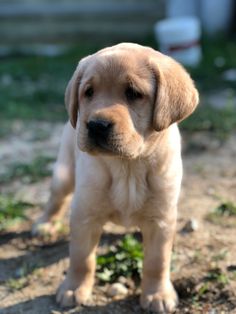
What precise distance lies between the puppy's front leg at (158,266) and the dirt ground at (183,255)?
0.09 metres

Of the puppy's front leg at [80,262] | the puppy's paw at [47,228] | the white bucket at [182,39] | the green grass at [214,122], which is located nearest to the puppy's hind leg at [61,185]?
the puppy's paw at [47,228]

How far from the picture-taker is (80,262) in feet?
11.3

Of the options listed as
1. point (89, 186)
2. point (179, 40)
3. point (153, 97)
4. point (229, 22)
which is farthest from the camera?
point (229, 22)

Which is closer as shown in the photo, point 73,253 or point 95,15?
point 73,253

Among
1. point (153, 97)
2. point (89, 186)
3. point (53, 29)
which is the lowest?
point (53, 29)

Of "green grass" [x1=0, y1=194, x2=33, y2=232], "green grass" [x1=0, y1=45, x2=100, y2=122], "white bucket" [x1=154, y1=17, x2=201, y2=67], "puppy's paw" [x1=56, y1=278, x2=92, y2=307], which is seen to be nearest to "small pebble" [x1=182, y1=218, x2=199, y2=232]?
"puppy's paw" [x1=56, y1=278, x2=92, y2=307]

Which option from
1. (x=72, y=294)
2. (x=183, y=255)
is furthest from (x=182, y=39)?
(x=72, y=294)

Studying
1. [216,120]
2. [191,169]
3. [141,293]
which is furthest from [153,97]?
[216,120]

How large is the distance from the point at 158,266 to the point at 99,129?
987mm

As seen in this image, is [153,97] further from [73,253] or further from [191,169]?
[191,169]

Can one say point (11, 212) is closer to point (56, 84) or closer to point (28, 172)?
point (28, 172)

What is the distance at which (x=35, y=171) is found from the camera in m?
5.26

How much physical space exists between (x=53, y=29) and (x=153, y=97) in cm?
981

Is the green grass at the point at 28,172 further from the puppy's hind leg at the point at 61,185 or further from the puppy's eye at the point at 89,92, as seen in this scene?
the puppy's eye at the point at 89,92
